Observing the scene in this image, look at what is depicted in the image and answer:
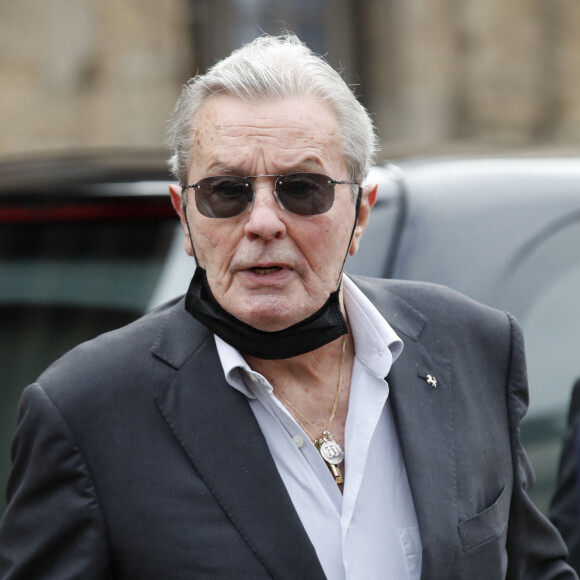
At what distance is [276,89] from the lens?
2119 millimetres

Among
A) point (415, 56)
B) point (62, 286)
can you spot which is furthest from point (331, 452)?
point (415, 56)

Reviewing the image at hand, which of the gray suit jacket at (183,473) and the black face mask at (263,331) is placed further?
the black face mask at (263,331)

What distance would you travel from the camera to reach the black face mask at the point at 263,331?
2.10 meters

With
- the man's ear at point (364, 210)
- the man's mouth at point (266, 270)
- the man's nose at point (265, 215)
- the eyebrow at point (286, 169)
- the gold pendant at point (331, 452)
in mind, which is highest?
the eyebrow at point (286, 169)

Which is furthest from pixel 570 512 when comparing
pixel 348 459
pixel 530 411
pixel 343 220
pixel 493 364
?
pixel 343 220

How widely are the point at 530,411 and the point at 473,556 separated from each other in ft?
1.92

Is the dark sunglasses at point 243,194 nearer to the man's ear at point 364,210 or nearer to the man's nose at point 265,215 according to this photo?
the man's nose at point 265,215

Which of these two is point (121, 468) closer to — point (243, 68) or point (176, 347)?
point (176, 347)

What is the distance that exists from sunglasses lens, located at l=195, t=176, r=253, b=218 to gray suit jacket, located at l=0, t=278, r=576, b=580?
244 millimetres

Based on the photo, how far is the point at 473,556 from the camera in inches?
84.0

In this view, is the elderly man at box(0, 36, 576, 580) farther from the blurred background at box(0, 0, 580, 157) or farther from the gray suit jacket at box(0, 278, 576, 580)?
the blurred background at box(0, 0, 580, 157)

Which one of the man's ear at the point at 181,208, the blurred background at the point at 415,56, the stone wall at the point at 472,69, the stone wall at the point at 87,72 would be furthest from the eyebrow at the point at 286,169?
the stone wall at the point at 472,69

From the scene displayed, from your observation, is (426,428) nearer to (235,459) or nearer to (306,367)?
(306,367)

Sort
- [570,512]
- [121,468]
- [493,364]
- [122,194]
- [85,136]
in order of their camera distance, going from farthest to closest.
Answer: [85,136], [122,194], [570,512], [493,364], [121,468]
